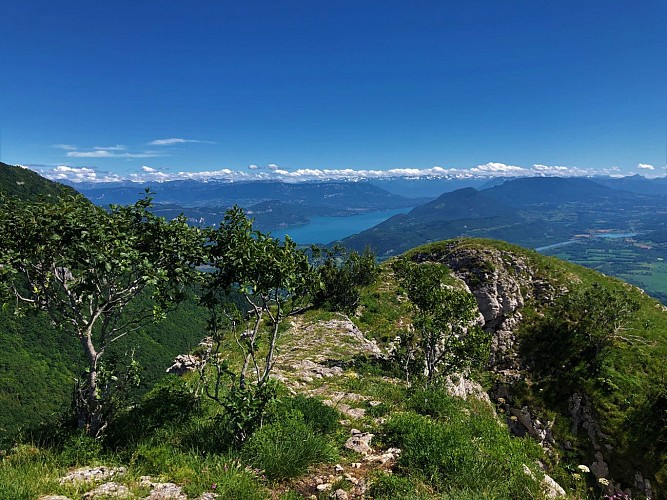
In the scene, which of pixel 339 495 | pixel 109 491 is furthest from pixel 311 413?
pixel 109 491

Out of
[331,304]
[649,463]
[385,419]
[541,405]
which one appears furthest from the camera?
[331,304]

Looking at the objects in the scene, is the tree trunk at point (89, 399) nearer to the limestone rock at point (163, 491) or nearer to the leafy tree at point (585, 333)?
the limestone rock at point (163, 491)

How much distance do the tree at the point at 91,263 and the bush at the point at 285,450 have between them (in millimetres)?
4093

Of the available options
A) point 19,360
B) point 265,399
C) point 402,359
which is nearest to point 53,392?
point 19,360

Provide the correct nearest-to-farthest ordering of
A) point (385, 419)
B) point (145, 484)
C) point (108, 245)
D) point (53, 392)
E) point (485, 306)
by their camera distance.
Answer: point (145, 484)
point (108, 245)
point (385, 419)
point (485, 306)
point (53, 392)

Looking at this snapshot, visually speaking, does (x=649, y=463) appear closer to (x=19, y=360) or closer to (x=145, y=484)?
(x=145, y=484)

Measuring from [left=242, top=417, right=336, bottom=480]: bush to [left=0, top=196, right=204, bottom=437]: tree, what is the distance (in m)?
4.09

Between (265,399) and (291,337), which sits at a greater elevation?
(265,399)

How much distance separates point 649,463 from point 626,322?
12.9 metres

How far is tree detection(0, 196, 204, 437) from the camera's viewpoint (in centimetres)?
769

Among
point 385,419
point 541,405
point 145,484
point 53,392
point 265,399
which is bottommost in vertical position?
point 53,392

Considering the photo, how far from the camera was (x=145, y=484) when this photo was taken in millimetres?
7211

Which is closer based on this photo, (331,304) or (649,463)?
(649,463)

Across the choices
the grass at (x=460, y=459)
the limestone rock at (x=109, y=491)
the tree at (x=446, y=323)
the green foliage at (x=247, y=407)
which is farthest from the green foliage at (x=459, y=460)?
the tree at (x=446, y=323)
